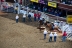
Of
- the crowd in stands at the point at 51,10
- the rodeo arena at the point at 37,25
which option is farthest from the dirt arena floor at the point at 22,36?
the crowd in stands at the point at 51,10

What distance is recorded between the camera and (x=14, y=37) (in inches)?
1439

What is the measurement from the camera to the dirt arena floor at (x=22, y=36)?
1309 inches

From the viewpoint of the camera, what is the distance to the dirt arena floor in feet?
109

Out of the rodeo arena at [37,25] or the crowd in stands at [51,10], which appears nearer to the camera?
the rodeo arena at [37,25]

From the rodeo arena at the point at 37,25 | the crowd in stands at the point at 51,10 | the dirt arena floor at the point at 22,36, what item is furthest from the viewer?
the crowd in stands at the point at 51,10

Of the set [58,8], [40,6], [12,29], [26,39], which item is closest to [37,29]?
[12,29]

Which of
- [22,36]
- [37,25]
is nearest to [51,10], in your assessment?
[37,25]

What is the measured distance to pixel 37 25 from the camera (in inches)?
1719

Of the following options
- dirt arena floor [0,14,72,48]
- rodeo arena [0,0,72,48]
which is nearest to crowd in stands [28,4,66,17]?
rodeo arena [0,0,72,48]

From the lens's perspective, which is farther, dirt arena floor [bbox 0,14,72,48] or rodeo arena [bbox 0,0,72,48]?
rodeo arena [bbox 0,0,72,48]

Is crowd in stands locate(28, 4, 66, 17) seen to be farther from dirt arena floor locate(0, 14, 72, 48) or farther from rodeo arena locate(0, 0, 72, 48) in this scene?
dirt arena floor locate(0, 14, 72, 48)

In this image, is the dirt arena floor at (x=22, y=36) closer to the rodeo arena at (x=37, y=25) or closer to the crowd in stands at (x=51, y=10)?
the rodeo arena at (x=37, y=25)

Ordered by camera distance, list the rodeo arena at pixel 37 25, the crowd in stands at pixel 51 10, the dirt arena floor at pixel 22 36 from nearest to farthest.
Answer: the dirt arena floor at pixel 22 36 < the rodeo arena at pixel 37 25 < the crowd in stands at pixel 51 10

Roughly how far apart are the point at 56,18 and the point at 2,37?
1312 centimetres
